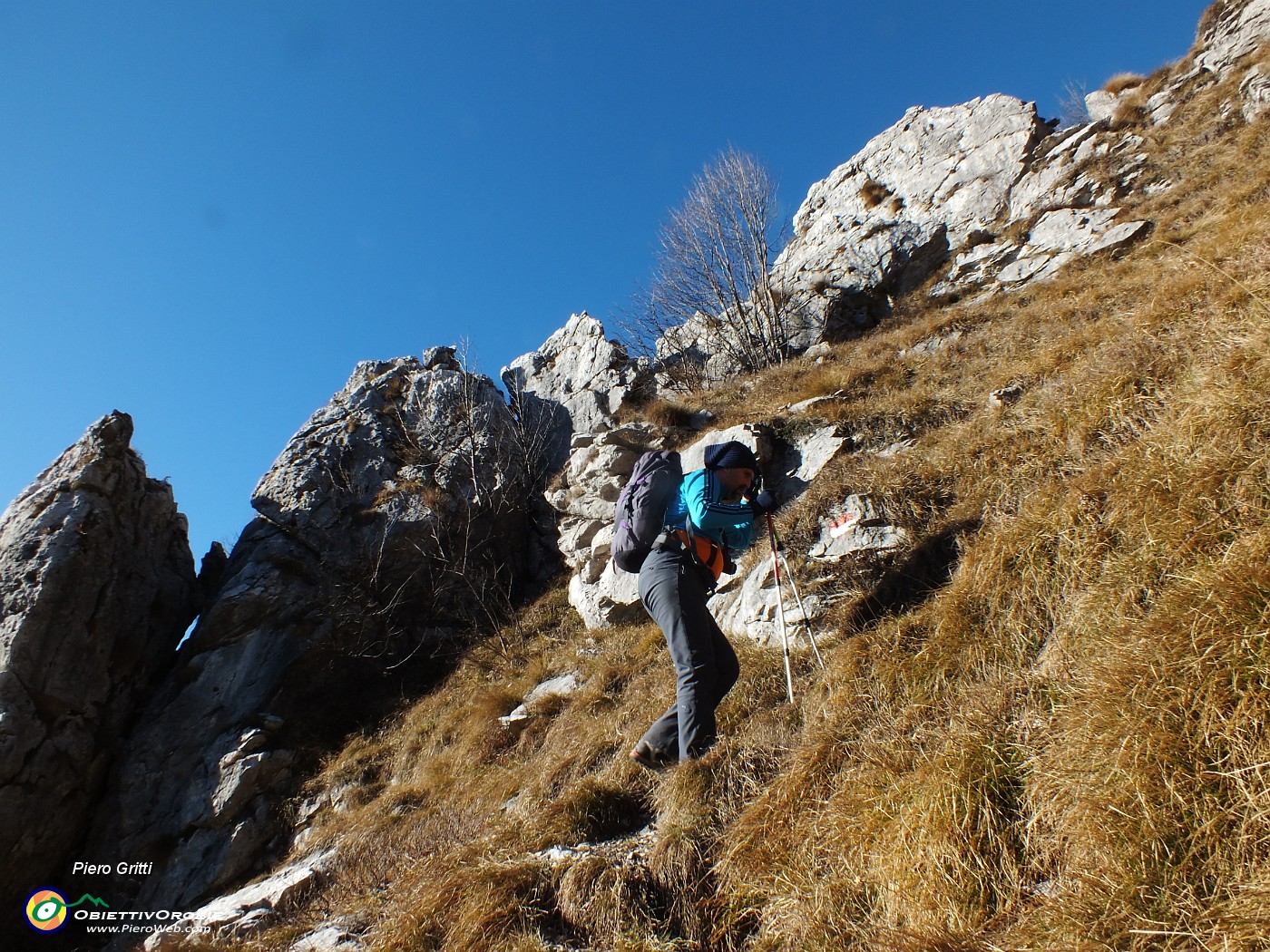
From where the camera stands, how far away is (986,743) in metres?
3.29

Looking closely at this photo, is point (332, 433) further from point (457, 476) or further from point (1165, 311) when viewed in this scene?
point (1165, 311)

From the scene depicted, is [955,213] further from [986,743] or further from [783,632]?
[986,743]

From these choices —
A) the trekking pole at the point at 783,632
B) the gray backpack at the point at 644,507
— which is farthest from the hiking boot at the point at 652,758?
the gray backpack at the point at 644,507

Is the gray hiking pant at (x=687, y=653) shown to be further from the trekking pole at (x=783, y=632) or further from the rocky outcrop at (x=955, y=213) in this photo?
the rocky outcrop at (x=955, y=213)

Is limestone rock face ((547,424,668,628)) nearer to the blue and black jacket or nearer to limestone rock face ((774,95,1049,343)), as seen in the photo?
the blue and black jacket

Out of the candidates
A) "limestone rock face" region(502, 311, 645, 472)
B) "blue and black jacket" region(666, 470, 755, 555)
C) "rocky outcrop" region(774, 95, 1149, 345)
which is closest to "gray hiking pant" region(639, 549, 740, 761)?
"blue and black jacket" region(666, 470, 755, 555)

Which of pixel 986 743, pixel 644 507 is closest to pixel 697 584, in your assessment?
pixel 644 507

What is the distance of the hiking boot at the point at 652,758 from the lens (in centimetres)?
476

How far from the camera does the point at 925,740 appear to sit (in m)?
3.66

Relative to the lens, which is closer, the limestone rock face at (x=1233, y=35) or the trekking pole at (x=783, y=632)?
the trekking pole at (x=783, y=632)

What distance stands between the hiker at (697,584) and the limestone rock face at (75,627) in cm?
914

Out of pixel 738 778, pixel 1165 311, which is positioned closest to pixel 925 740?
pixel 738 778

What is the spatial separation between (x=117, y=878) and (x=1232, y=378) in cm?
1279

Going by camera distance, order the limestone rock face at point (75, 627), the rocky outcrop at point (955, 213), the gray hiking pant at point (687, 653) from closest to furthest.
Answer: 1. the gray hiking pant at point (687, 653)
2. the limestone rock face at point (75, 627)
3. the rocky outcrop at point (955, 213)
